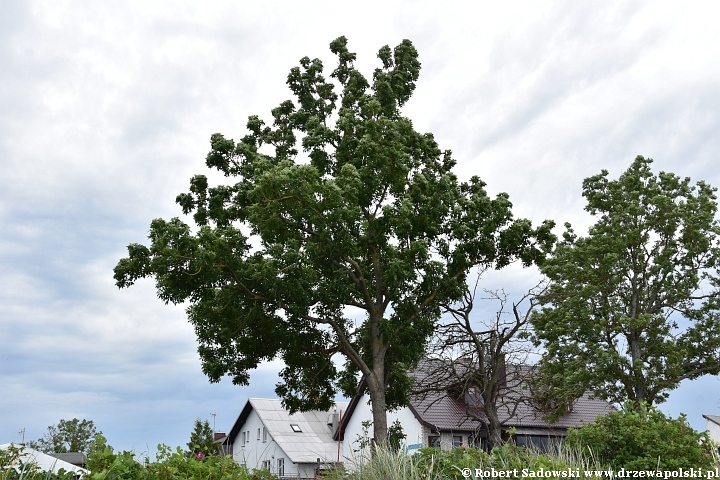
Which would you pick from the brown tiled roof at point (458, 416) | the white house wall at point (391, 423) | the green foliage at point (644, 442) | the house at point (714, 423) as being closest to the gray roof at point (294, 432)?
the white house wall at point (391, 423)

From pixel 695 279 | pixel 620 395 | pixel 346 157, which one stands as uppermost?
pixel 346 157

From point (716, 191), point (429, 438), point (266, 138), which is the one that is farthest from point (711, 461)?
point (429, 438)

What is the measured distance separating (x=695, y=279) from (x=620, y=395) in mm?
6229

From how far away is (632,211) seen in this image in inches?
1206

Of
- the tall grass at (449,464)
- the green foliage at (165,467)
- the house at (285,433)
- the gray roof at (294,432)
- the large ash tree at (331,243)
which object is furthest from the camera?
the gray roof at (294,432)

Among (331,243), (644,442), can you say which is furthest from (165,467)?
(331,243)

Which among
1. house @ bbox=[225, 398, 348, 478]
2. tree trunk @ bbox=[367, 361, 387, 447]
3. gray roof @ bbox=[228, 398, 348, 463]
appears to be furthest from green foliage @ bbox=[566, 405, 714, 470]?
gray roof @ bbox=[228, 398, 348, 463]

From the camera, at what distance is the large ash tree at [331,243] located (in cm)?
1886

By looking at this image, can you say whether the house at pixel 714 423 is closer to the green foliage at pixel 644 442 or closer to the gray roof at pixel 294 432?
the gray roof at pixel 294 432

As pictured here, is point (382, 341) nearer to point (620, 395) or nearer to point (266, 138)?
point (266, 138)

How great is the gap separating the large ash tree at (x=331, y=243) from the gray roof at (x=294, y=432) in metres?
26.6

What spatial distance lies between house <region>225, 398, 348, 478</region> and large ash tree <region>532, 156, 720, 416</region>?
891 inches

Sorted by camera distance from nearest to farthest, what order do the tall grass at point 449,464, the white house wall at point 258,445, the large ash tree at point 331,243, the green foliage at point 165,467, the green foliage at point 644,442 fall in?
the green foliage at point 165,467, the tall grass at point 449,464, the green foliage at point 644,442, the large ash tree at point 331,243, the white house wall at point 258,445

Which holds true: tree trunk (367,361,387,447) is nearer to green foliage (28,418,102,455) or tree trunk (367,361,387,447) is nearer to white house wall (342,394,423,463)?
white house wall (342,394,423,463)
